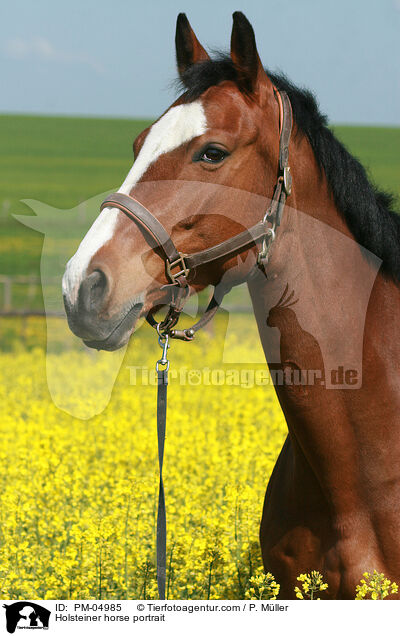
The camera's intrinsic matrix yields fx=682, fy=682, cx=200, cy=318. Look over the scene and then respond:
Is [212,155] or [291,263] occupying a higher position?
[212,155]

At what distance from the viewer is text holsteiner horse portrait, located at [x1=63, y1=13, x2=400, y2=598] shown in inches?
99.1

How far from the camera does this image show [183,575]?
14.6 feet

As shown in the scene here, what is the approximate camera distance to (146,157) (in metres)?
2.53

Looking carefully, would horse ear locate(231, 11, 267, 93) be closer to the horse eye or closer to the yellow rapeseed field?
the horse eye

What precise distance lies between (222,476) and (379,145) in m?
60.9

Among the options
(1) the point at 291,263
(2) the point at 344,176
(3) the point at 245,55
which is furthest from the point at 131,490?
(3) the point at 245,55

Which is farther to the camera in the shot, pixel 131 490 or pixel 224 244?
pixel 131 490

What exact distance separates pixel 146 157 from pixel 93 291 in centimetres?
54

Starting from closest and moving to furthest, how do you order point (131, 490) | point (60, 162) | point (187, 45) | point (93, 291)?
point (93, 291) < point (187, 45) < point (131, 490) < point (60, 162)

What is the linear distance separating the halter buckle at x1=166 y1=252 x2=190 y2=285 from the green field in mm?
27970

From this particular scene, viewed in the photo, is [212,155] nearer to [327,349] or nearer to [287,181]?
[287,181]

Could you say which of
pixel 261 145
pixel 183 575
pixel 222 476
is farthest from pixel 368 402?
pixel 222 476
